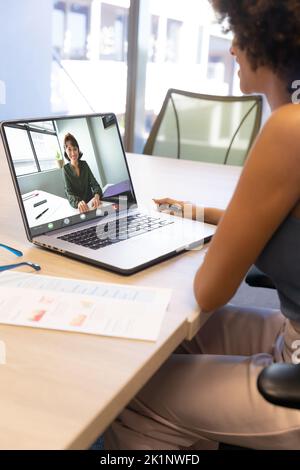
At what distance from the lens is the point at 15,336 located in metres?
0.74

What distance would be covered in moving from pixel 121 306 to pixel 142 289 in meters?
0.08

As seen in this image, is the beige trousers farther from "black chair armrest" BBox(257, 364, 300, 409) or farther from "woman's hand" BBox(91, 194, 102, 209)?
"woman's hand" BBox(91, 194, 102, 209)

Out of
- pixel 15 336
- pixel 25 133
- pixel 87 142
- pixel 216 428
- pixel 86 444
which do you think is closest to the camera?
pixel 86 444

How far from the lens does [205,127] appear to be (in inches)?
98.7

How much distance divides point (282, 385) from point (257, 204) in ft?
0.93

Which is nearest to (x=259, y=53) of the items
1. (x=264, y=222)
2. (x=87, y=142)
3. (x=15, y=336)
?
(x=264, y=222)

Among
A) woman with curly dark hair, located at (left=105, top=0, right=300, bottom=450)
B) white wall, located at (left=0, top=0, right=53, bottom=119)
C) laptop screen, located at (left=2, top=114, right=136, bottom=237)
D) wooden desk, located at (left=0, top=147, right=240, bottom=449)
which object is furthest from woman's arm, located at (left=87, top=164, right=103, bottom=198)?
white wall, located at (left=0, top=0, right=53, bottom=119)

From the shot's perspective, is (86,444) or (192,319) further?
(192,319)

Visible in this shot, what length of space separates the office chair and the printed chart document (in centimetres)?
165

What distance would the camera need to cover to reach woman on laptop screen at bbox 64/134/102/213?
1.13 meters

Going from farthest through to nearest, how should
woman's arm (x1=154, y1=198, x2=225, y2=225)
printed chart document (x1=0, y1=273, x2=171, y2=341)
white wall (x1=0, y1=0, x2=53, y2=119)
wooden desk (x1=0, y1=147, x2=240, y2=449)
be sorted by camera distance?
white wall (x1=0, y1=0, x2=53, y2=119) → woman's arm (x1=154, y1=198, x2=225, y2=225) → printed chart document (x1=0, y1=273, x2=171, y2=341) → wooden desk (x1=0, y1=147, x2=240, y2=449)

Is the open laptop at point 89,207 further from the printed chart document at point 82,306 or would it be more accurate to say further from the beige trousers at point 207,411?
the beige trousers at point 207,411

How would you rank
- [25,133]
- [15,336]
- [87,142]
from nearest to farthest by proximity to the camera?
[15,336]
[25,133]
[87,142]

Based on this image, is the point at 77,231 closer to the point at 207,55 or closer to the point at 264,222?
the point at 264,222
